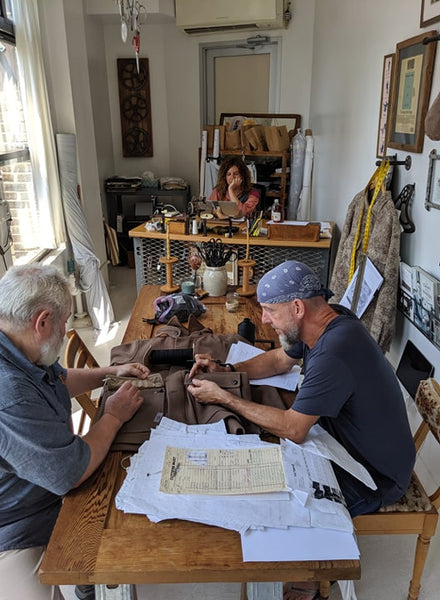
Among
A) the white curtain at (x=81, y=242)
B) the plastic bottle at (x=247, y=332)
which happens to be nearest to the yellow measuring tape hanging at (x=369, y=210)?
the plastic bottle at (x=247, y=332)

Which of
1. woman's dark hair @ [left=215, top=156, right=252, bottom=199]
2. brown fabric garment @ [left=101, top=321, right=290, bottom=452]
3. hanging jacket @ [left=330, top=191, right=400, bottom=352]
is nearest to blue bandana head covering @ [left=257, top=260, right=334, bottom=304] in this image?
brown fabric garment @ [left=101, top=321, right=290, bottom=452]

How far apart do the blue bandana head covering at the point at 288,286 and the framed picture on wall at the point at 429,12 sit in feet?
3.93

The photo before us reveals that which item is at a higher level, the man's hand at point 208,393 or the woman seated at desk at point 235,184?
the woman seated at desk at point 235,184

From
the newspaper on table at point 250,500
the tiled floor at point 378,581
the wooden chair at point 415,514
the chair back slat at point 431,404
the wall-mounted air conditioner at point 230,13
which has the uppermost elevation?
the wall-mounted air conditioner at point 230,13

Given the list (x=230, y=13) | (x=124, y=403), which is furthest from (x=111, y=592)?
(x=230, y=13)

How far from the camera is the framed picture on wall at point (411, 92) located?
1.93 m

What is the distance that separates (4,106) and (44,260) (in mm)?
1087

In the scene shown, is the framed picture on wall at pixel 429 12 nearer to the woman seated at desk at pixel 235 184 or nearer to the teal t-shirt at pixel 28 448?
the teal t-shirt at pixel 28 448

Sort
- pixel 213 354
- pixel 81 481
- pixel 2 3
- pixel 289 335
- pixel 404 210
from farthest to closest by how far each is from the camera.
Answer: pixel 2 3 → pixel 404 210 → pixel 213 354 → pixel 289 335 → pixel 81 481

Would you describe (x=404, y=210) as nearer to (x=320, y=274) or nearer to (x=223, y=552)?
(x=320, y=274)

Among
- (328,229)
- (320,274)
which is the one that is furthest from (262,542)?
(328,229)

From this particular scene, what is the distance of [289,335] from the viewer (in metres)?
1.51

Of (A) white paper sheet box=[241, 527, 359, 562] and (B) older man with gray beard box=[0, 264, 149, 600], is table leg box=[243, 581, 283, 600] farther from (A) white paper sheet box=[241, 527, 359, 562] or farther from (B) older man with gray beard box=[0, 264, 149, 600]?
(B) older man with gray beard box=[0, 264, 149, 600]

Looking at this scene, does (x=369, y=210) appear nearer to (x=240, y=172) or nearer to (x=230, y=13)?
(x=240, y=172)
